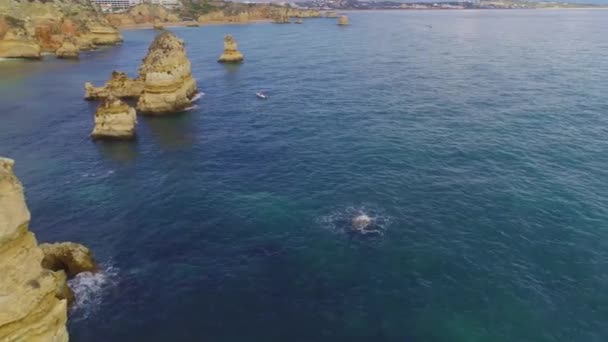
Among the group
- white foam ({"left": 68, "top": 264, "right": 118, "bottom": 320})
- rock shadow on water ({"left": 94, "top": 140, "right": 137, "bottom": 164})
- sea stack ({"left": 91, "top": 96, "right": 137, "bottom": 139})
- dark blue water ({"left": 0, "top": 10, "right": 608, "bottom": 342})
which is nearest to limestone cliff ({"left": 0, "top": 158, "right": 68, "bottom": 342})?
dark blue water ({"left": 0, "top": 10, "right": 608, "bottom": 342})

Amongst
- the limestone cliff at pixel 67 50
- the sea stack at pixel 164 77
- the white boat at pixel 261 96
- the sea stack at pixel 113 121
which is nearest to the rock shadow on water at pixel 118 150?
the sea stack at pixel 113 121

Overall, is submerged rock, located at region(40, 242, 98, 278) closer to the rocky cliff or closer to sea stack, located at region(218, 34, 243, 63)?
sea stack, located at region(218, 34, 243, 63)

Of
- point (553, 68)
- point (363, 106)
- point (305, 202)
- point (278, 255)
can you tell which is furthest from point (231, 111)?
point (553, 68)

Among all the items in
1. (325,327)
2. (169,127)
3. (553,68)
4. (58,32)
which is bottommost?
(325,327)

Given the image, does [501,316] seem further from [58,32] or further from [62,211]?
[58,32]

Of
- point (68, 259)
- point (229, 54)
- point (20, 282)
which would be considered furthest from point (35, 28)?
point (20, 282)

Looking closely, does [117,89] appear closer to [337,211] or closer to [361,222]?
[337,211]

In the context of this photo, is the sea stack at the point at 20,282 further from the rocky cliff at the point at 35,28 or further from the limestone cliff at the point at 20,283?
the rocky cliff at the point at 35,28
